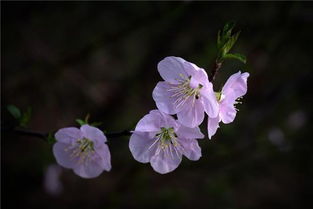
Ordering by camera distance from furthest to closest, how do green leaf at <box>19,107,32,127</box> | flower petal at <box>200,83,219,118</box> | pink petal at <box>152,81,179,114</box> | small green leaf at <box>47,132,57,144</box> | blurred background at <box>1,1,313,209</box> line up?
blurred background at <box>1,1,313,209</box> → green leaf at <box>19,107,32,127</box> → small green leaf at <box>47,132,57,144</box> → pink petal at <box>152,81,179,114</box> → flower petal at <box>200,83,219,118</box>

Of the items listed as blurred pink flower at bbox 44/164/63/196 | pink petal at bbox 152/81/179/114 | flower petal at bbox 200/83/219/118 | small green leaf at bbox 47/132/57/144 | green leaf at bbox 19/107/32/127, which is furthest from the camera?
blurred pink flower at bbox 44/164/63/196

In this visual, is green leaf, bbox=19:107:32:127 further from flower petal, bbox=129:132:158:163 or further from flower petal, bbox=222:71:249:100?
flower petal, bbox=222:71:249:100

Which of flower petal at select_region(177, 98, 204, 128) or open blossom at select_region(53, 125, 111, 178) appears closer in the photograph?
flower petal at select_region(177, 98, 204, 128)

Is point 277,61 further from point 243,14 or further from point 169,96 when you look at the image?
point 169,96

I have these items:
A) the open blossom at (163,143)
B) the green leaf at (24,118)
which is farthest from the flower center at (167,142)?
the green leaf at (24,118)

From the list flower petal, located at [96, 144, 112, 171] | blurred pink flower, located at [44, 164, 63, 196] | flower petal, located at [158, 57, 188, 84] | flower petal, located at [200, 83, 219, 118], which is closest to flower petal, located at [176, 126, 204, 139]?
flower petal, located at [200, 83, 219, 118]

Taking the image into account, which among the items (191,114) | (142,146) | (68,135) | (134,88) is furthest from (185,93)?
(134,88)
